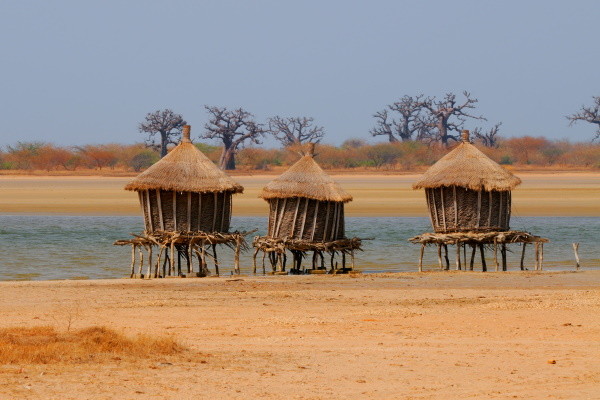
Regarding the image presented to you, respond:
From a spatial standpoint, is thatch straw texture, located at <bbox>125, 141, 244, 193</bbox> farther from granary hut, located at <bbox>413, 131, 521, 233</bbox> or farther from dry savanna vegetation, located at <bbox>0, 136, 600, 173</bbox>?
dry savanna vegetation, located at <bbox>0, 136, 600, 173</bbox>

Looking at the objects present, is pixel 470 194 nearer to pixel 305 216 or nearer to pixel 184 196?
pixel 305 216

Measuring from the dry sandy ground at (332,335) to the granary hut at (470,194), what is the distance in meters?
2.80

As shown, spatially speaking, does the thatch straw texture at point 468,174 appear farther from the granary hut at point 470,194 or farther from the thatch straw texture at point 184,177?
the thatch straw texture at point 184,177

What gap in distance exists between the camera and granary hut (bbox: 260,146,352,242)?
75.6ft

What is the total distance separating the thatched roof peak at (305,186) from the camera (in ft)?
75.3

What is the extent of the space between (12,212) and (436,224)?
21.9m

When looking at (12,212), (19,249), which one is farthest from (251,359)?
(12,212)

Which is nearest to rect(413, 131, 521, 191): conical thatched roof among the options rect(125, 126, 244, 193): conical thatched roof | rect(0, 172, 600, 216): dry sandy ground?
rect(125, 126, 244, 193): conical thatched roof

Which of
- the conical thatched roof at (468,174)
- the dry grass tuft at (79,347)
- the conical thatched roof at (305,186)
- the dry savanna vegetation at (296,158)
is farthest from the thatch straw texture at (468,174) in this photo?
the dry savanna vegetation at (296,158)

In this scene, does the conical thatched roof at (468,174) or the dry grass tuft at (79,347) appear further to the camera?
the conical thatched roof at (468,174)

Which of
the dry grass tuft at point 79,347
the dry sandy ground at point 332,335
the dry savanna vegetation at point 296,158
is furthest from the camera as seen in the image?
the dry savanna vegetation at point 296,158

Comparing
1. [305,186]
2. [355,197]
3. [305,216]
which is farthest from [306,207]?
[355,197]

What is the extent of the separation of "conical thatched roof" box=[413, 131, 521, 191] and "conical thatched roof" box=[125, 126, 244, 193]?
13.3ft

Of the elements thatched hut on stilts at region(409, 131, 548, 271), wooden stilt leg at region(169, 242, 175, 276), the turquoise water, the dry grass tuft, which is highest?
thatched hut on stilts at region(409, 131, 548, 271)
